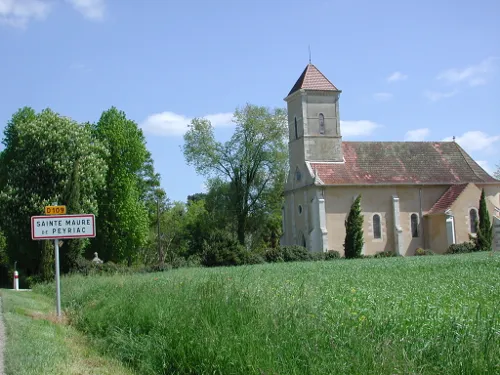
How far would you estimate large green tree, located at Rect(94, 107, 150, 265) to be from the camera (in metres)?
47.2

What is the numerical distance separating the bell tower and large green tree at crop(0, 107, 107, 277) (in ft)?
62.4

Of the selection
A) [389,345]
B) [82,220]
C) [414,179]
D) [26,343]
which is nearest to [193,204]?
[414,179]

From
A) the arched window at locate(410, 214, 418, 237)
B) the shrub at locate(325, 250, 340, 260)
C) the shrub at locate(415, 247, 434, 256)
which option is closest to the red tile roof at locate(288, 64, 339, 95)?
the arched window at locate(410, 214, 418, 237)

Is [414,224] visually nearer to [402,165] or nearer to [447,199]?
[447,199]

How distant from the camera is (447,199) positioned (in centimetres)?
5247

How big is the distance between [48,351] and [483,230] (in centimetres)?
4549

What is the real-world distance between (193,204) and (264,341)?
220 feet

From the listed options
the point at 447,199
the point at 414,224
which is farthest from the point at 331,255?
the point at 447,199

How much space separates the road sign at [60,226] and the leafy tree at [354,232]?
111ft

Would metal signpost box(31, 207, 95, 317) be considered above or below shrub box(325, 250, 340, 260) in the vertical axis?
above

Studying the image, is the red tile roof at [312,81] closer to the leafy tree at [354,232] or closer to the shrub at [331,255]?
the leafy tree at [354,232]

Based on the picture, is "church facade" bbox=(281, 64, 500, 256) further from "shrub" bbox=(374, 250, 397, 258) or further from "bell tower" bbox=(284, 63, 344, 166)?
"shrub" bbox=(374, 250, 397, 258)

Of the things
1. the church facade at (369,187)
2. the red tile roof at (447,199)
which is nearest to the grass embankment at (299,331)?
the church facade at (369,187)

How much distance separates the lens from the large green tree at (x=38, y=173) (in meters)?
38.0
